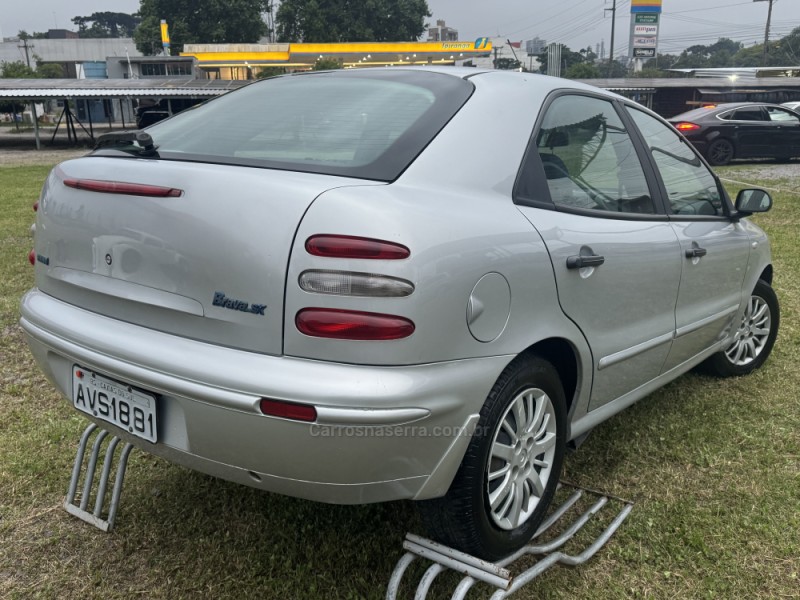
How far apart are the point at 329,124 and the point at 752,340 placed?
9.42ft

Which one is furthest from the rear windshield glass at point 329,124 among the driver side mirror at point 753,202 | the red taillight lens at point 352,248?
the driver side mirror at point 753,202

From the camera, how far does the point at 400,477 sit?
1.75 meters

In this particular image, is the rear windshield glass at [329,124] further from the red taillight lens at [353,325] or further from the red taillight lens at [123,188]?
the red taillight lens at [353,325]

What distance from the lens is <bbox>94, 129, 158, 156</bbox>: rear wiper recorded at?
212 cm

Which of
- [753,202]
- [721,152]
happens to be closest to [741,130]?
[721,152]

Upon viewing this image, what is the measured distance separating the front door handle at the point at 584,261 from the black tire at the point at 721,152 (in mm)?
→ 13830

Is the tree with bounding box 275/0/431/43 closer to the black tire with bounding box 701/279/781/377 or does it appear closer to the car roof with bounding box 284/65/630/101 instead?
the black tire with bounding box 701/279/781/377

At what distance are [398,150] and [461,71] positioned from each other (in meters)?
0.65

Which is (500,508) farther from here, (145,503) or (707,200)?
(707,200)

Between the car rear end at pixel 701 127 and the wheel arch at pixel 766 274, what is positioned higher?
the car rear end at pixel 701 127

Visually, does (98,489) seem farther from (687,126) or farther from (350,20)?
(350,20)

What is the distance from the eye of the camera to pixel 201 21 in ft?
212

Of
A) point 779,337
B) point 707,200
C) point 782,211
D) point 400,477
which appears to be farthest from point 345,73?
point 782,211

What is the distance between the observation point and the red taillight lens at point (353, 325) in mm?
1601
